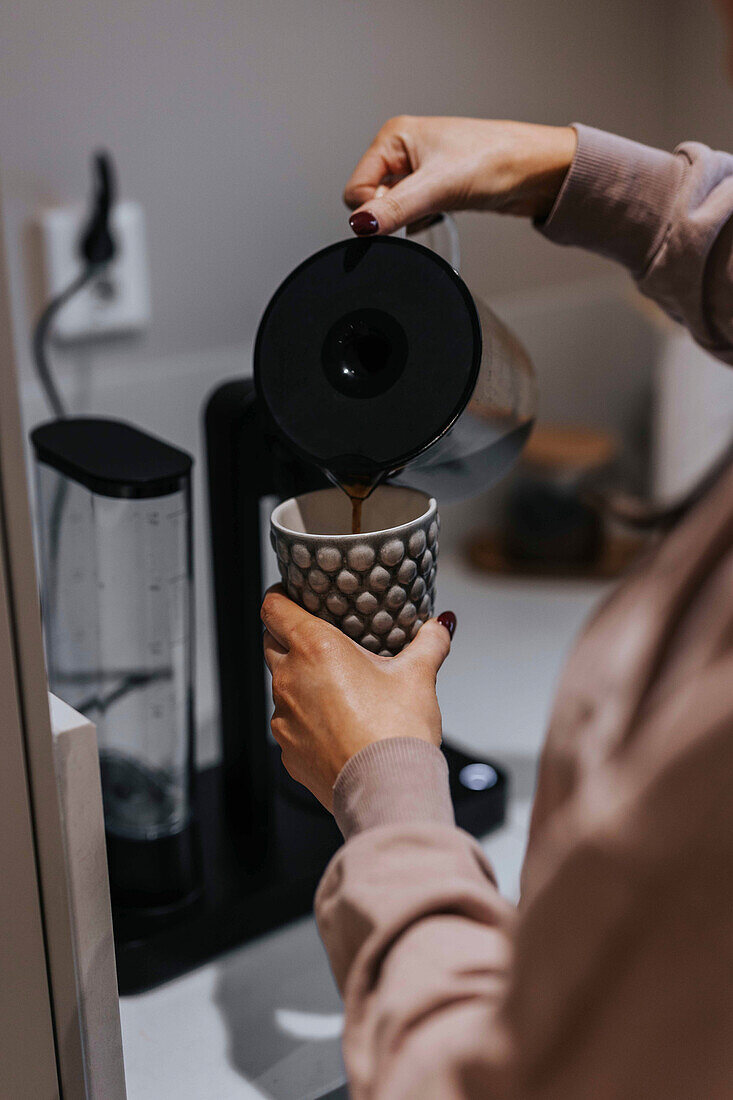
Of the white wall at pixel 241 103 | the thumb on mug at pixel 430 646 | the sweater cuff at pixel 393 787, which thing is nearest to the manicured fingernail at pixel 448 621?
the thumb on mug at pixel 430 646

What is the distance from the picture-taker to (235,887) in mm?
711

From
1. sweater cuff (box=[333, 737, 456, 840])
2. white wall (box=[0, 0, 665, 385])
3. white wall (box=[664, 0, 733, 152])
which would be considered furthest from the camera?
white wall (box=[664, 0, 733, 152])

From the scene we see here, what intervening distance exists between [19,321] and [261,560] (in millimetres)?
416

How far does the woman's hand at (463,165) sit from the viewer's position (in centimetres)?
63

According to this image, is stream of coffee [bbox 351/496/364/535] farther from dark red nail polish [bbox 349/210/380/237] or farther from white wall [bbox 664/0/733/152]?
white wall [bbox 664/0/733/152]

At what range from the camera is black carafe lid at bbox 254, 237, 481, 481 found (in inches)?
20.1

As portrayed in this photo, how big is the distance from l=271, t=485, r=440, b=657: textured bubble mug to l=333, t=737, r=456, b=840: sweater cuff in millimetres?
79

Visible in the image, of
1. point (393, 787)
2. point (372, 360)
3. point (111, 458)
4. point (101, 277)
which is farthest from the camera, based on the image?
point (101, 277)

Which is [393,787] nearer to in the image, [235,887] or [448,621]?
[448,621]

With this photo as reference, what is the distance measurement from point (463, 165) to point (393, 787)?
39 centimetres

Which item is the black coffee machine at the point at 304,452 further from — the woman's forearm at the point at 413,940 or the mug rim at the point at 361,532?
the woman's forearm at the point at 413,940

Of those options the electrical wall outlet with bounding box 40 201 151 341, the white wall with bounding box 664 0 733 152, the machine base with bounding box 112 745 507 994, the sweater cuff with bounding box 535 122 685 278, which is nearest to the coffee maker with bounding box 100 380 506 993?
the machine base with bounding box 112 745 507 994

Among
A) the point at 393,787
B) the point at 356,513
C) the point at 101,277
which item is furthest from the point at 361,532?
the point at 101,277

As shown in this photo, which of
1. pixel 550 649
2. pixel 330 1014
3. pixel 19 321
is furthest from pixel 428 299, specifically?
pixel 550 649
